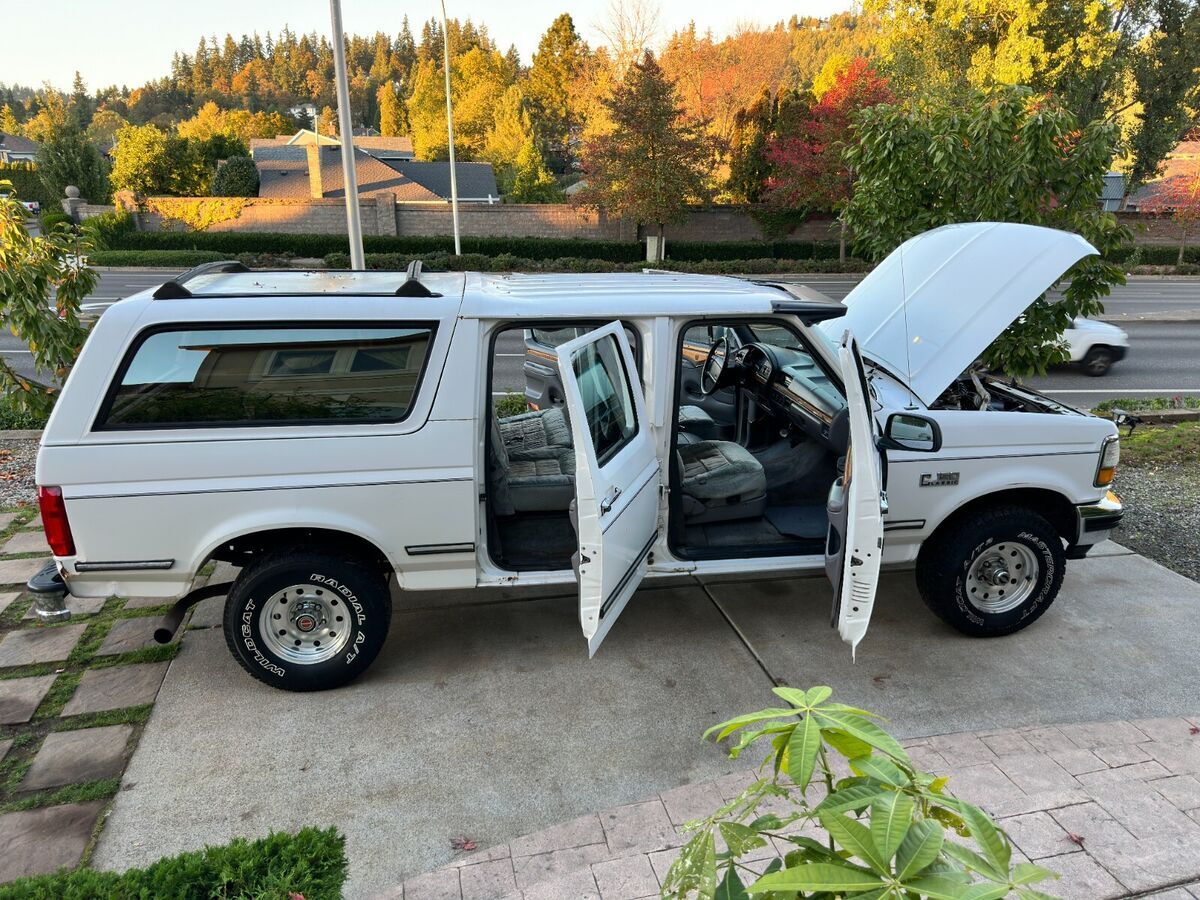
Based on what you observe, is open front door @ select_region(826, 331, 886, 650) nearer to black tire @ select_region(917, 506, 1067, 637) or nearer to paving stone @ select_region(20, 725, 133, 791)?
black tire @ select_region(917, 506, 1067, 637)

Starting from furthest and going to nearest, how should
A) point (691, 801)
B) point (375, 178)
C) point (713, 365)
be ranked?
1. point (375, 178)
2. point (713, 365)
3. point (691, 801)

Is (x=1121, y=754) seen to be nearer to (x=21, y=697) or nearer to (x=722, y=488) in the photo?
(x=722, y=488)

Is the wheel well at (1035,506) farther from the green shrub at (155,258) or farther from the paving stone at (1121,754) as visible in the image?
the green shrub at (155,258)

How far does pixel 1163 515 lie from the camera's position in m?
6.96

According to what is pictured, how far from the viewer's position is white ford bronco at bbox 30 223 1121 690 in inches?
155

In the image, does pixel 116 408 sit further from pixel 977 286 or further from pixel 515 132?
pixel 515 132

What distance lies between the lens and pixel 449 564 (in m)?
4.32

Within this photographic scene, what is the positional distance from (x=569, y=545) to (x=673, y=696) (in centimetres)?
100

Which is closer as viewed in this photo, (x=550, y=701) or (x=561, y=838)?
(x=561, y=838)

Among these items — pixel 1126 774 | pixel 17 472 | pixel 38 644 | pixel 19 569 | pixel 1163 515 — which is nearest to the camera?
pixel 1126 774

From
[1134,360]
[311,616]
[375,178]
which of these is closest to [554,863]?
[311,616]

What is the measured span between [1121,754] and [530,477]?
129 inches

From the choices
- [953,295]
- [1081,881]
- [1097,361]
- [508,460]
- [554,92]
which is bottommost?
[1097,361]

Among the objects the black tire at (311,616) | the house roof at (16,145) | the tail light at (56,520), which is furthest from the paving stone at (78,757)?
the house roof at (16,145)
